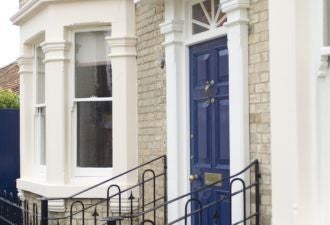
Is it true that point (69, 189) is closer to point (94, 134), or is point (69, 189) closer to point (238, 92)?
point (94, 134)

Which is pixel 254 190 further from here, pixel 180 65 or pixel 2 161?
pixel 2 161

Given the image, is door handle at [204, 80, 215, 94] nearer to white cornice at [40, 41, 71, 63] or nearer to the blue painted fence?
white cornice at [40, 41, 71, 63]

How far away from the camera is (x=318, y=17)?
473cm

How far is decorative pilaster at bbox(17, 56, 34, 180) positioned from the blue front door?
3.63 meters

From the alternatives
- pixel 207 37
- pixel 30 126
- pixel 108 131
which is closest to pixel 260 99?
pixel 207 37

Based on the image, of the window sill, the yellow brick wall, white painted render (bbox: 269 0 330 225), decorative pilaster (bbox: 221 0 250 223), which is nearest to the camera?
Result: white painted render (bbox: 269 0 330 225)

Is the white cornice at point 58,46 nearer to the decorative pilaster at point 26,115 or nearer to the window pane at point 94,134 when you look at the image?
the window pane at point 94,134

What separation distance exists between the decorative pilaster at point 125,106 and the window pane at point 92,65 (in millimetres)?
409

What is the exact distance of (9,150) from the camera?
40.2 feet

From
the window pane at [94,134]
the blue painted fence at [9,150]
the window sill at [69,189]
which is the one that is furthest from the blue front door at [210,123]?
the blue painted fence at [9,150]

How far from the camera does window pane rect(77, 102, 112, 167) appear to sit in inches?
321

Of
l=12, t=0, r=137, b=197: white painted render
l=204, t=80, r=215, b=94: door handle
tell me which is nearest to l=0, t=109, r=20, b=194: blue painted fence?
l=12, t=0, r=137, b=197: white painted render

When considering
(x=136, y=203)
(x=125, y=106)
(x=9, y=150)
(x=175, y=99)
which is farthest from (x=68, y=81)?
(x=9, y=150)

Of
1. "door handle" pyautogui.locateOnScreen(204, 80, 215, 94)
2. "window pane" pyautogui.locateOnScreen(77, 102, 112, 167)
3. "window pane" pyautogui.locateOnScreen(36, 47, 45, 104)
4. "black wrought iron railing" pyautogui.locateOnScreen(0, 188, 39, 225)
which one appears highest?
"window pane" pyautogui.locateOnScreen(36, 47, 45, 104)
